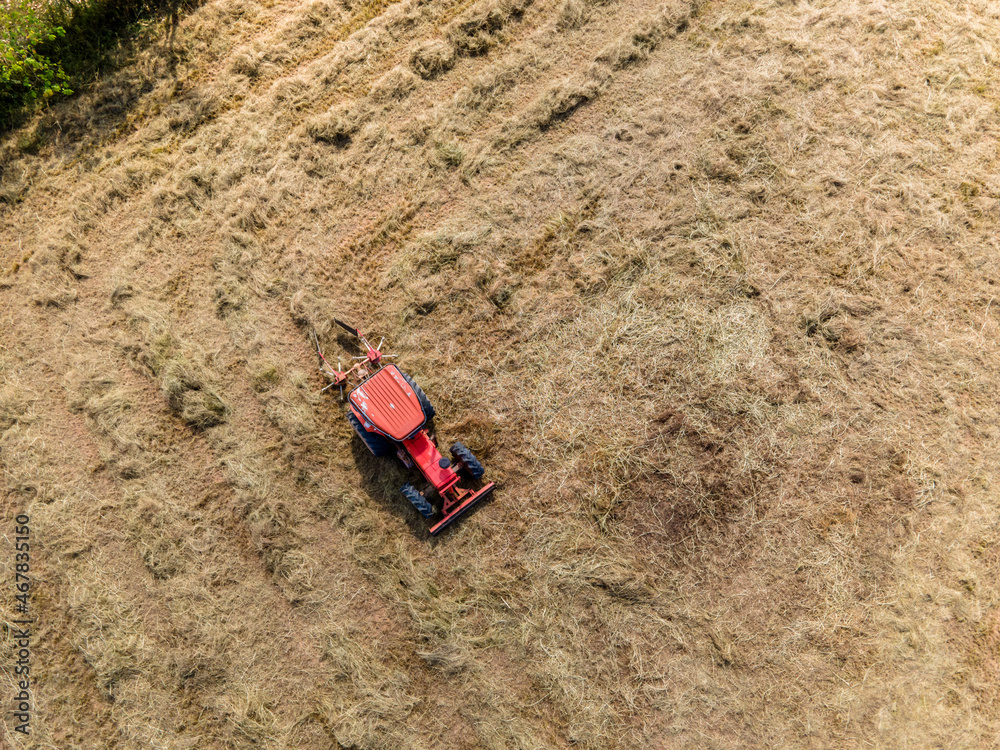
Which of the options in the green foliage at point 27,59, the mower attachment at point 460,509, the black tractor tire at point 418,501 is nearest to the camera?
the black tractor tire at point 418,501

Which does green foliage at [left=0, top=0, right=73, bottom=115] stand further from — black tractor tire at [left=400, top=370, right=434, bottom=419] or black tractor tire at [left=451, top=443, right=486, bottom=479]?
black tractor tire at [left=451, top=443, right=486, bottom=479]

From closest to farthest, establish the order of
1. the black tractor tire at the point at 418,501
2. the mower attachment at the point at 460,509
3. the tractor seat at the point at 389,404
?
the tractor seat at the point at 389,404, the black tractor tire at the point at 418,501, the mower attachment at the point at 460,509

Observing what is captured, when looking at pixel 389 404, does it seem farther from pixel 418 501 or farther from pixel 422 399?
pixel 418 501

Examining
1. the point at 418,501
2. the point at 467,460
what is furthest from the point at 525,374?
the point at 418,501

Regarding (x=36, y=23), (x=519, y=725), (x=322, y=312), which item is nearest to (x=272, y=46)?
(x=36, y=23)

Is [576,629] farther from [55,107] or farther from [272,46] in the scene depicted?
[55,107]

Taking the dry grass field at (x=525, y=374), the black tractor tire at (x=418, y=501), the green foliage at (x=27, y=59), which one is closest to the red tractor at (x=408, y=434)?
the black tractor tire at (x=418, y=501)

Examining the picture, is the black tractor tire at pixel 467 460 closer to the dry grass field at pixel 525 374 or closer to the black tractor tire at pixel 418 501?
the dry grass field at pixel 525 374
